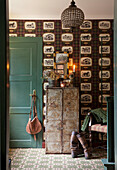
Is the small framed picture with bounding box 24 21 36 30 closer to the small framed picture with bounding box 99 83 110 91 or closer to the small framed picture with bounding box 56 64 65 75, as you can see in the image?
the small framed picture with bounding box 56 64 65 75

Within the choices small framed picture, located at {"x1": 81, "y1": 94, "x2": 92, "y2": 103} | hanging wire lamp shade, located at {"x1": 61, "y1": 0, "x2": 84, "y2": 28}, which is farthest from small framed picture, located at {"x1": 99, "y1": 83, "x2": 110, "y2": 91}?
hanging wire lamp shade, located at {"x1": 61, "y1": 0, "x2": 84, "y2": 28}

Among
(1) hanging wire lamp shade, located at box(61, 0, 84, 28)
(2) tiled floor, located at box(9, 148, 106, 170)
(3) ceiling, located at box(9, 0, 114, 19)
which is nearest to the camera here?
(1) hanging wire lamp shade, located at box(61, 0, 84, 28)

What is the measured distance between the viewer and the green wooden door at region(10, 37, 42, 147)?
15.5ft

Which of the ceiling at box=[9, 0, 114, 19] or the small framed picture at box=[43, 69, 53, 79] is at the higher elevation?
the ceiling at box=[9, 0, 114, 19]

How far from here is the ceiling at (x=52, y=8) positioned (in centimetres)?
410

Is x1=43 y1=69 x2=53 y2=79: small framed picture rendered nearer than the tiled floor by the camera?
No

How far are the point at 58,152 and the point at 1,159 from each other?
10.1ft

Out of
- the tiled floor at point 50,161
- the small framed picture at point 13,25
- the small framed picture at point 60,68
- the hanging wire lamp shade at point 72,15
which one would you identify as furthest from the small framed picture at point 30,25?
the tiled floor at point 50,161

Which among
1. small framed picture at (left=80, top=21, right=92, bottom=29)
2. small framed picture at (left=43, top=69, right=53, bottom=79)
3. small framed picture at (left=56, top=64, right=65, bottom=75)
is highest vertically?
small framed picture at (left=80, top=21, right=92, bottom=29)

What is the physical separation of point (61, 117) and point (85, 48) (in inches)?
66.5

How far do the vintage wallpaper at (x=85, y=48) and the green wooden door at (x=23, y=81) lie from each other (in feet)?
0.51

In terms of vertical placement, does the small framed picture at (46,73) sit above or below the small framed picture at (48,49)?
below

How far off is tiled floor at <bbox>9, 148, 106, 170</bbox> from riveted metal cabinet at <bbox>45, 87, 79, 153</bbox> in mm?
217

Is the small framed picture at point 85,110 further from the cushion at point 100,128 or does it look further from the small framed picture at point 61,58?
the small framed picture at point 61,58
